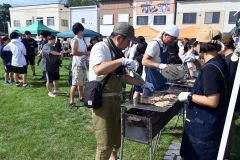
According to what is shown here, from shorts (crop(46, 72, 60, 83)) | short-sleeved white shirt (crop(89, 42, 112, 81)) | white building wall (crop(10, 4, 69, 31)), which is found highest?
white building wall (crop(10, 4, 69, 31))

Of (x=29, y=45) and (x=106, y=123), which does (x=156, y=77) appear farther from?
(x=29, y=45)

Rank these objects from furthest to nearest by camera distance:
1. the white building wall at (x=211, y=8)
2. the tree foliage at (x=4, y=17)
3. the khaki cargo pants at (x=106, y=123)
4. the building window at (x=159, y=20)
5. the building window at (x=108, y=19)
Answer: the tree foliage at (x=4, y=17) < the building window at (x=108, y=19) < the building window at (x=159, y=20) < the white building wall at (x=211, y=8) < the khaki cargo pants at (x=106, y=123)

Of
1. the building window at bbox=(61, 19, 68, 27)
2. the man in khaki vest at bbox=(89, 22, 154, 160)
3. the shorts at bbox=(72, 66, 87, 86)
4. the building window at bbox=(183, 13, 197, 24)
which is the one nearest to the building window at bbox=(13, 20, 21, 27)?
the building window at bbox=(61, 19, 68, 27)

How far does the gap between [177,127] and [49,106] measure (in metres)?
3.29

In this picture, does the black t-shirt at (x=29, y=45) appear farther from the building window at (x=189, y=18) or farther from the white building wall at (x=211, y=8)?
the building window at (x=189, y=18)

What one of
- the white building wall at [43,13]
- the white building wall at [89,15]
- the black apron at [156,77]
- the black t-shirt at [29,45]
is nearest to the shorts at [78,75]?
the black apron at [156,77]

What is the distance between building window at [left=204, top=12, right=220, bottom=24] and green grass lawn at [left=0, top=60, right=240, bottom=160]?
30.3 metres

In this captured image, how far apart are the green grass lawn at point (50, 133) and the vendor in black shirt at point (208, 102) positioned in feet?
5.11

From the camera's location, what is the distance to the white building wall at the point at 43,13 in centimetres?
4744

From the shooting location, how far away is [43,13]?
49.1 m

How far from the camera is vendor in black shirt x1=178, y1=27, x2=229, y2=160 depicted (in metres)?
2.42

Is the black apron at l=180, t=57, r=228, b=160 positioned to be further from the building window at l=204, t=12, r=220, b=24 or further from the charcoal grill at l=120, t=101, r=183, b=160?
the building window at l=204, t=12, r=220, b=24

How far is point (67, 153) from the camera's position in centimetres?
425

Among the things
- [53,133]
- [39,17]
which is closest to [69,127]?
[53,133]
